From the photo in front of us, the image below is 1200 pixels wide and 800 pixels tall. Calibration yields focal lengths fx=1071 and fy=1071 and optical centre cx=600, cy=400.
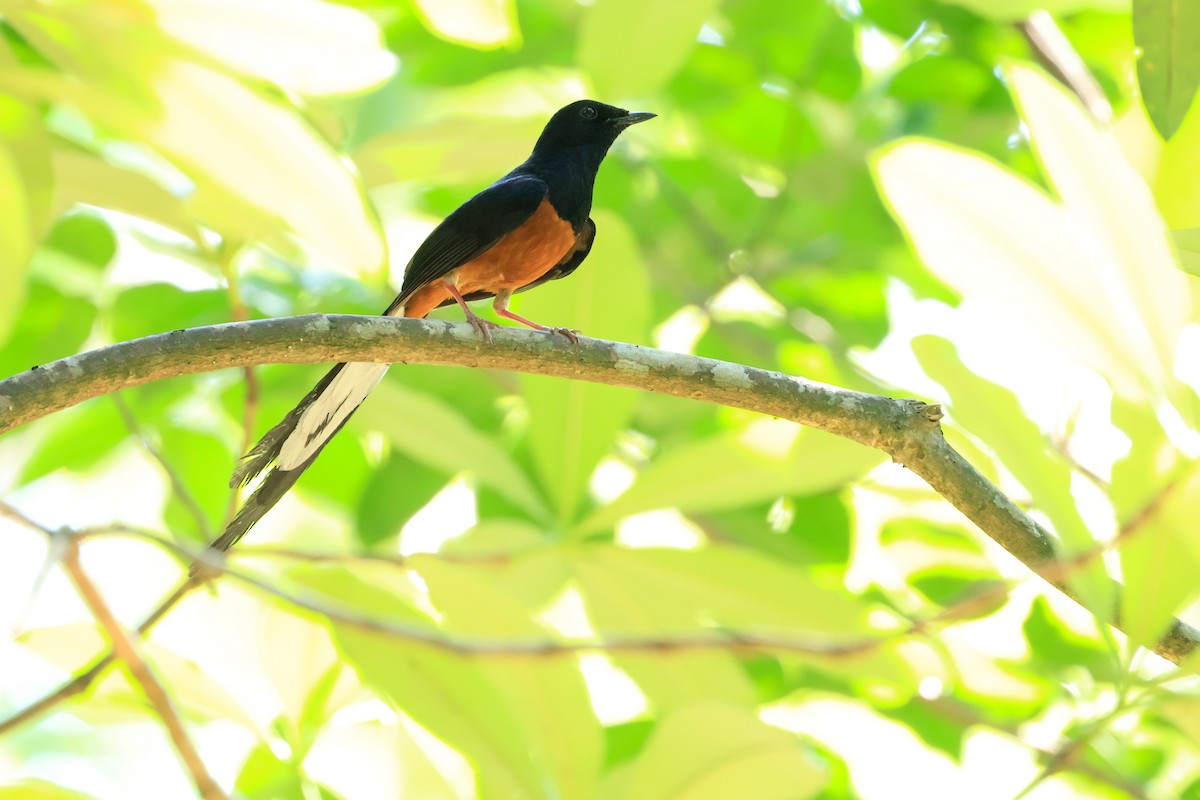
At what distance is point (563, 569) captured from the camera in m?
2.14

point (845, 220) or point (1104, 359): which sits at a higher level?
point (1104, 359)

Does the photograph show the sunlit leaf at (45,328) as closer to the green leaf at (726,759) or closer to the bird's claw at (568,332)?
the bird's claw at (568,332)

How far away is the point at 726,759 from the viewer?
1.36 m

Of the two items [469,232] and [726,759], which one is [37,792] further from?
[469,232]

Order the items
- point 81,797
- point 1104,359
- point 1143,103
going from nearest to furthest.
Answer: point 81,797 < point 1104,359 < point 1143,103

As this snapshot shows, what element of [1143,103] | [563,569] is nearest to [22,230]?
[563,569]

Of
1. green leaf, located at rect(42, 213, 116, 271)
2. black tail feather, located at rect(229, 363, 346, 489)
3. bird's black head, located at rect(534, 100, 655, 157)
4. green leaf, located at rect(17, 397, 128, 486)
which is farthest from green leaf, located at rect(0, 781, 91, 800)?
bird's black head, located at rect(534, 100, 655, 157)

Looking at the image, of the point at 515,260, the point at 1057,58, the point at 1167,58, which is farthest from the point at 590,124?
the point at 1167,58

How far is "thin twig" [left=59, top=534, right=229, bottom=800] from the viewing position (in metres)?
0.94

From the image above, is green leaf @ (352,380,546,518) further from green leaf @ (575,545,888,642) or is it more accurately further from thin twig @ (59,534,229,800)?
thin twig @ (59,534,229,800)

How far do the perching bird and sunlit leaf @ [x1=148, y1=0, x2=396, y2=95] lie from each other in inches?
40.2

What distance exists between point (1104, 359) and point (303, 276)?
9.14 feet

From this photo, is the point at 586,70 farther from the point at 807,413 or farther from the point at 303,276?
the point at 303,276

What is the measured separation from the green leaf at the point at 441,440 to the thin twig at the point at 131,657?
1.29 meters
